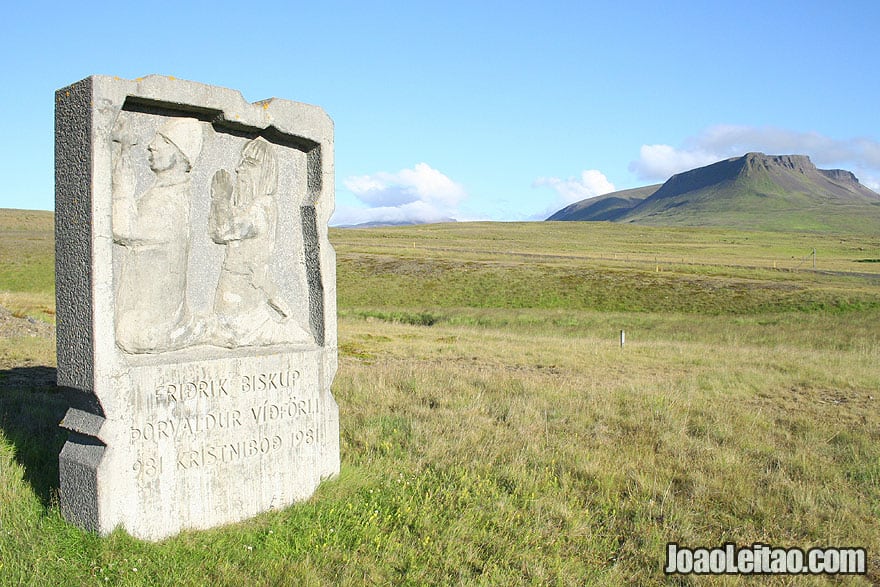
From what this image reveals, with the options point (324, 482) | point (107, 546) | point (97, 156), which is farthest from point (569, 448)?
point (97, 156)

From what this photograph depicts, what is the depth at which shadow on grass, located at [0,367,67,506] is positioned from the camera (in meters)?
6.07

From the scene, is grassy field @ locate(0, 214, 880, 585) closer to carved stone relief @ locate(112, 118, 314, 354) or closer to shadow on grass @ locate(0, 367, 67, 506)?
shadow on grass @ locate(0, 367, 67, 506)

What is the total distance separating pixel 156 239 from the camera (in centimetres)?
569

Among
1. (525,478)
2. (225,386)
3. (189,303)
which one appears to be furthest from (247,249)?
(525,478)

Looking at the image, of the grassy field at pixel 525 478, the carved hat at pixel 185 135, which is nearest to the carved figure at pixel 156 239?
the carved hat at pixel 185 135

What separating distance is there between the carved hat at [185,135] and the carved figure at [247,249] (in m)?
0.34

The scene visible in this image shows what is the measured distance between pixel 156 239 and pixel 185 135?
940 millimetres

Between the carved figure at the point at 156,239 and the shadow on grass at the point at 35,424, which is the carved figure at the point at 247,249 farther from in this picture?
the shadow on grass at the point at 35,424

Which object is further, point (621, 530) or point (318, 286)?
point (318, 286)

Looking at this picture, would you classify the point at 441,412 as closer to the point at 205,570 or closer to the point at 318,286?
the point at 318,286

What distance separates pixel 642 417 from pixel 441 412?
269cm

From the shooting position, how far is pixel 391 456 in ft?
24.0

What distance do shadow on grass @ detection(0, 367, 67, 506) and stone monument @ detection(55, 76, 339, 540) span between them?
825mm

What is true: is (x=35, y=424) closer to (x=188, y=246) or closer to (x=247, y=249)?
(x=188, y=246)
